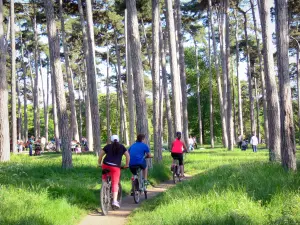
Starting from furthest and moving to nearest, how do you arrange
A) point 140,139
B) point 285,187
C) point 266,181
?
point 140,139
point 266,181
point 285,187

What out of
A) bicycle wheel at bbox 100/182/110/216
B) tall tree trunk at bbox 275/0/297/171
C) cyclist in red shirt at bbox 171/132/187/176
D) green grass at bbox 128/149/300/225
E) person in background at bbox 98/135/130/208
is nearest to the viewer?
green grass at bbox 128/149/300/225

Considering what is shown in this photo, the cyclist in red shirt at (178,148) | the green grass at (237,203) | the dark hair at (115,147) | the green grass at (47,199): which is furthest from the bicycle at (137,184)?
the cyclist in red shirt at (178,148)

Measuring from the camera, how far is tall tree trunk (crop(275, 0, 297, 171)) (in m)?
10.0

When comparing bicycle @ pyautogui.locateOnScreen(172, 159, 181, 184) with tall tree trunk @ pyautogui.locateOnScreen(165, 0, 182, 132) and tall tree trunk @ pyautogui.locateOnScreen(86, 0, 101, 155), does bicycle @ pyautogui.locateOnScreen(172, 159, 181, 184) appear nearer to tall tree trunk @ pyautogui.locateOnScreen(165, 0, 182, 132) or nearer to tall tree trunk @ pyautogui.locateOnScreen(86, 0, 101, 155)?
tall tree trunk @ pyautogui.locateOnScreen(165, 0, 182, 132)

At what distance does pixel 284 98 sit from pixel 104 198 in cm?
537

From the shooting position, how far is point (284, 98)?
10070 mm

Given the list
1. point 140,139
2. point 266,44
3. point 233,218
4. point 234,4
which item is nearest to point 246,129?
point 234,4

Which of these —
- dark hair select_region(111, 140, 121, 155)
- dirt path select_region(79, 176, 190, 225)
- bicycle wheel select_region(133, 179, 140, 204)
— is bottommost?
dirt path select_region(79, 176, 190, 225)

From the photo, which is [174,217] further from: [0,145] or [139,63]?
[0,145]

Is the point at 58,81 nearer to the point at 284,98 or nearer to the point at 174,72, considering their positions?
the point at 174,72

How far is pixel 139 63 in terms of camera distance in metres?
15.0

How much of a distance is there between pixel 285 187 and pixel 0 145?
578 inches

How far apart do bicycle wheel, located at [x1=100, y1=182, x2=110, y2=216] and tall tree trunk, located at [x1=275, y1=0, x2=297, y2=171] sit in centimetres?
487

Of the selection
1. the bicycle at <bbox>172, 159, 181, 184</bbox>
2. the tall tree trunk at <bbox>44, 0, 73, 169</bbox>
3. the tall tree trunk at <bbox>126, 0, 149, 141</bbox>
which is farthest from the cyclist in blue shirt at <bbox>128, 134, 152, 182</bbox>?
the tall tree trunk at <bbox>44, 0, 73, 169</bbox>
